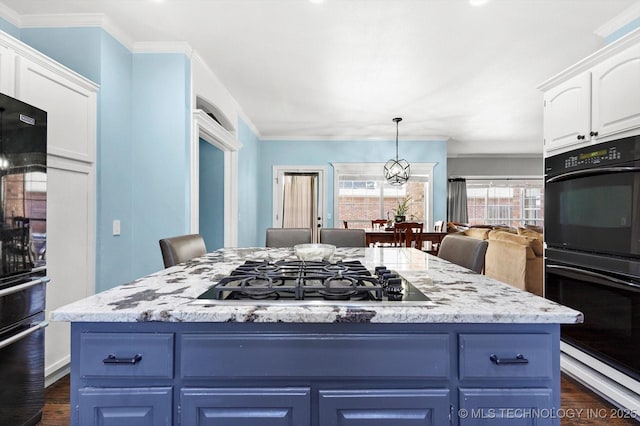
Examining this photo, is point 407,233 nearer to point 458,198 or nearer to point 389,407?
point 389,407

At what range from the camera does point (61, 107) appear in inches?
83.4

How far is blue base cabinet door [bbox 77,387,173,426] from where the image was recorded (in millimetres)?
833

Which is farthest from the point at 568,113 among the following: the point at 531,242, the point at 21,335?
the point at 21,335

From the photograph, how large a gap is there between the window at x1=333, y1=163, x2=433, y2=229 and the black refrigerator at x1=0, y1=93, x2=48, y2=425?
5.12 m

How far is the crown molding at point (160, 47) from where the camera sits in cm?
285

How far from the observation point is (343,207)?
6.79 meters

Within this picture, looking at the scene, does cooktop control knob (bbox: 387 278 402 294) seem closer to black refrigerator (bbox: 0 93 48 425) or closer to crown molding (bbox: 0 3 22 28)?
black refrigerator (bbox: 0 93 48 425)

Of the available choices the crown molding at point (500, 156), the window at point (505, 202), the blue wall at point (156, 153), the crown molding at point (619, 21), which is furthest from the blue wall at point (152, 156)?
the window at point (505, 202)

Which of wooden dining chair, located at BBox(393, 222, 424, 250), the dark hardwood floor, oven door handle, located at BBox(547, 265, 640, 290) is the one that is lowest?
the dark hardwood floor

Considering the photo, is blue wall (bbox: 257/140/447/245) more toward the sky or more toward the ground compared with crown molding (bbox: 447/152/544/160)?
more toward the ground

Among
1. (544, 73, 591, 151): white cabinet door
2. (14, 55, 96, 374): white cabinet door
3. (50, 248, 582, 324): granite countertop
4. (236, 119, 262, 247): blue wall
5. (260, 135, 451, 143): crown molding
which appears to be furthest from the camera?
(260, 135, 451, 143): crown molding

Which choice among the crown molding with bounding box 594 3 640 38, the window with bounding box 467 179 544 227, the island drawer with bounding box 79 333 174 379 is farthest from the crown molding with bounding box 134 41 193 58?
the window with bounding box 467 179 544 227

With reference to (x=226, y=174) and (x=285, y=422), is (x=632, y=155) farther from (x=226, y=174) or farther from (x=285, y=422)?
(x=226, y=174)

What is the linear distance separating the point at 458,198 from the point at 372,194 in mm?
2816
